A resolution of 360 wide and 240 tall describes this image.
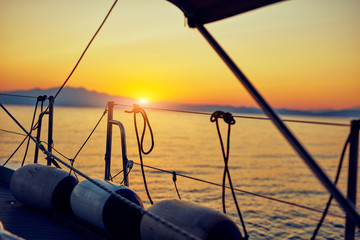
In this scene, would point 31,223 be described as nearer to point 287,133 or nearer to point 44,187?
point 44,187

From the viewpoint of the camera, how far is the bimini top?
2.66m

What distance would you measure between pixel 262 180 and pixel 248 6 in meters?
19.0

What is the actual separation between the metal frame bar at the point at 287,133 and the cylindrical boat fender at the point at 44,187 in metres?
2.40

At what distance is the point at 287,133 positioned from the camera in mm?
2156

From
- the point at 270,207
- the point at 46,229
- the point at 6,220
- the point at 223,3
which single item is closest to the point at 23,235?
the point at 46,229

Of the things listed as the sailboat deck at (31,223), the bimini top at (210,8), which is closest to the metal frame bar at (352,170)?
the bimini top at (210,8)

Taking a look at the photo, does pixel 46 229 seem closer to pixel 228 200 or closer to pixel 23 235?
pixel 23 235

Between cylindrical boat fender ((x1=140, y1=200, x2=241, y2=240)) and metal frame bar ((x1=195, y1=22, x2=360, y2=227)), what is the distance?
81 cm

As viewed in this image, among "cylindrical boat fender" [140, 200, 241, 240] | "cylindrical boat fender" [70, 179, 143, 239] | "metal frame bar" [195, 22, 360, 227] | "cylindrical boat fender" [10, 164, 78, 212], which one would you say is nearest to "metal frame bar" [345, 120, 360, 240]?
"metal frame bar" [195, 22, 360, 227]

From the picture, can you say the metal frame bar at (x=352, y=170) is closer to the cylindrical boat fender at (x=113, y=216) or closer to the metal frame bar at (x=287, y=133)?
the metal frame bar at (x=287, y=133)

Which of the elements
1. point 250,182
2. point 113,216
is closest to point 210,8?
point 113,216

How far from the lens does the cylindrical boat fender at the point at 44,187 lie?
13.0 ft

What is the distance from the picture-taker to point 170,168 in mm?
23547

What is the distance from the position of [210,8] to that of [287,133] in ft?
4.02
